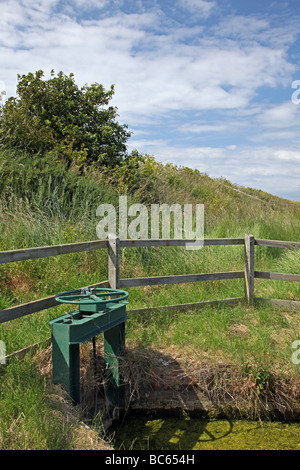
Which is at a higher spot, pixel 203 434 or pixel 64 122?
pixel 64 122

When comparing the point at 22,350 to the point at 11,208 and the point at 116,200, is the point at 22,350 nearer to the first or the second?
the point at 11,208

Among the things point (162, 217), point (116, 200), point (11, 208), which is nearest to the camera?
point (11, 208)

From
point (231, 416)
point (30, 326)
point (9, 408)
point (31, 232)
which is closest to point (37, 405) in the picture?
point (9, 408)

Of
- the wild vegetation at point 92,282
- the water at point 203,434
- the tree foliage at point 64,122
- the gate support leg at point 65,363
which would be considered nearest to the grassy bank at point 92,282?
the wild vegetation at point 92,282

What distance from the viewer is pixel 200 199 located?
15.1 m

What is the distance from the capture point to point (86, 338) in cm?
379

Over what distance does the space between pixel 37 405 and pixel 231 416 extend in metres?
2.24

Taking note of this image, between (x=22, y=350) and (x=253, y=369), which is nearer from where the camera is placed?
(x=22, y=350)

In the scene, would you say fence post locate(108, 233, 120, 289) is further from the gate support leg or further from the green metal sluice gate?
the gate support leg

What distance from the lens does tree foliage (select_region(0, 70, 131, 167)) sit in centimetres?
1188

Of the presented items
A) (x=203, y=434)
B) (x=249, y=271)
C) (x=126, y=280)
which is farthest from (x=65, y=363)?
(x=249, y=271)

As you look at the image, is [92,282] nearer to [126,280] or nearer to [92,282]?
[92,282]

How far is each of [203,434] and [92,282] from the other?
2801 mm

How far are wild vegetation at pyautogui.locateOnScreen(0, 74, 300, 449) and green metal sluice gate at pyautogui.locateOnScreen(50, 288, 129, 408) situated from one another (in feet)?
0.68
